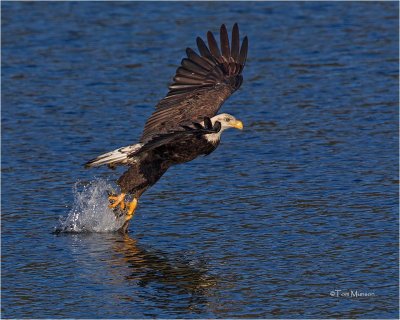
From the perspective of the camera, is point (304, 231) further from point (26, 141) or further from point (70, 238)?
point (26, 141)

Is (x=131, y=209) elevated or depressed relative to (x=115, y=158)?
depressed

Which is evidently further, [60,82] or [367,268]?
[60,82]

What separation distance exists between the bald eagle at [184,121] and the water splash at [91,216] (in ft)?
0.36

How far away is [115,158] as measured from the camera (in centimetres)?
962

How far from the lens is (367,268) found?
877 centimetres

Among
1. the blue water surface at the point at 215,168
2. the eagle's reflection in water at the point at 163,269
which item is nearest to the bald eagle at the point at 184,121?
the blue water surface at the point at 215,168

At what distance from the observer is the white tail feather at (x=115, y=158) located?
9477 millimetres

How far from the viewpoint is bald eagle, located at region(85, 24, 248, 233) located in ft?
31.8

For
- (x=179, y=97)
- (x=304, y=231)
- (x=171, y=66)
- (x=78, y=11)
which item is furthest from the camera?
(x=78, y=11)

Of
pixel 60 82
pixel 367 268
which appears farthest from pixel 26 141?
pixel 367 268

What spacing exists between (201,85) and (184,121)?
634 millimetres

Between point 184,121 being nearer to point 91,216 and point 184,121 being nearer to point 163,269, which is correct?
point 91,216

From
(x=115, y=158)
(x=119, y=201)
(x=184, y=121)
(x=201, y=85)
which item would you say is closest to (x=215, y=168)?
(x=201, y=85)

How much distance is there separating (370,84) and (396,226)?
476 cm
